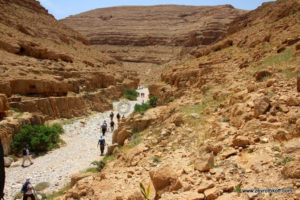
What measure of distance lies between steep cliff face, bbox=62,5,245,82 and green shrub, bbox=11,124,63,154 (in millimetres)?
39567

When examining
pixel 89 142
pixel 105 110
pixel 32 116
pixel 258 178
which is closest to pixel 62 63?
pixel 105 110

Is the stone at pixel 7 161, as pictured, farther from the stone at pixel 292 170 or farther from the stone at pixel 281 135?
the stone at pixel 292 170

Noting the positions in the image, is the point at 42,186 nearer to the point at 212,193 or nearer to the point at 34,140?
the point at 34,140

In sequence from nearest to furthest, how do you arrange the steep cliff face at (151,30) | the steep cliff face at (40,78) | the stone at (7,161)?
the stone at (7,161) < the steep cliff face at (40,78) < the steep cliff face at (151,30)

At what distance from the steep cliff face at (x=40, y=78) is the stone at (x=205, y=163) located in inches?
421

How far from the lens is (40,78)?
19.5 m

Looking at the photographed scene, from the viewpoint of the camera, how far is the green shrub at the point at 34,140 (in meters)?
12.7

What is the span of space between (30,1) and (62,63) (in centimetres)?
2103

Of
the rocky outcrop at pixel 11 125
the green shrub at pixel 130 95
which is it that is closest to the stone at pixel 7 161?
the rocky outcrop at pixel 11 125

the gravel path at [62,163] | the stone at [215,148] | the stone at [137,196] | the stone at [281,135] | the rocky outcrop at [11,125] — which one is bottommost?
the gravel path at [62,163]

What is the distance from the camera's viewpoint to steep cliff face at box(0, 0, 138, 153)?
658 inches

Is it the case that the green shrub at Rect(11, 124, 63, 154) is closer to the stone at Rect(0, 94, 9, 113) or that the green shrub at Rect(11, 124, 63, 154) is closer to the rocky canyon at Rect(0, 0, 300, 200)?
the rocky canyon at Rect(0, 0, 300, 200)

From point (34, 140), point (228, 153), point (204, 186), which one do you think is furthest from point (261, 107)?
point (34, 140)

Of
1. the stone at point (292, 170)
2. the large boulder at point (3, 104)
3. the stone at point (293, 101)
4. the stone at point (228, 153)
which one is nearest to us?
the stone at point (292, 170)
